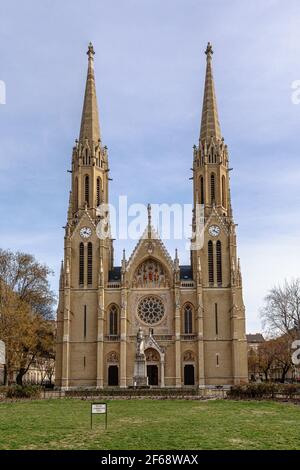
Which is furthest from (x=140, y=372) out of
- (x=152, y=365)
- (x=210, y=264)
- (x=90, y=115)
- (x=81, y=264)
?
(x=90, y=115)

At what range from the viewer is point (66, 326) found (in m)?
69.5

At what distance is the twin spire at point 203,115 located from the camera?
78562mm

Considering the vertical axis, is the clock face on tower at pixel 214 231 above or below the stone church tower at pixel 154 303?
above

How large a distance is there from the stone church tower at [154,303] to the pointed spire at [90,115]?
16.5 feet

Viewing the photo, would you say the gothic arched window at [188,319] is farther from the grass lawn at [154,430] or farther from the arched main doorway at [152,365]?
the grass lawn at [154,430]

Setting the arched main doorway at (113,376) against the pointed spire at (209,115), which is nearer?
the arched main doorway at (113,376)

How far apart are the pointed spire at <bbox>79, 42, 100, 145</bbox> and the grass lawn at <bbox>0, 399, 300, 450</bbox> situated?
173 ft

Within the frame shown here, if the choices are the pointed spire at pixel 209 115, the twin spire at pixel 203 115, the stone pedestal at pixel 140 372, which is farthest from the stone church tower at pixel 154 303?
the stone pedestal at pixel 140 372

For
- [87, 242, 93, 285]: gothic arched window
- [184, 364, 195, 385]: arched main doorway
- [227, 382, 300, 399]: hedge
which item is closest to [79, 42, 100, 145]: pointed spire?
[87, 242, 93, 285]: gothic arched window

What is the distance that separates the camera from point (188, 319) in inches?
2795

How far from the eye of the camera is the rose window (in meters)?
71.2

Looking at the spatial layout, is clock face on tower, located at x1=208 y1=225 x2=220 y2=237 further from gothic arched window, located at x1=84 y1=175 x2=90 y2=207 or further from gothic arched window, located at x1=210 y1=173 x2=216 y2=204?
gothic arched window, located at x1=84 y1=175 x2=90 y2=207

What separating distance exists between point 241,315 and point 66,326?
20974mm

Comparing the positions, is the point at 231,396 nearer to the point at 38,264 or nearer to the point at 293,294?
the point at 293,294
